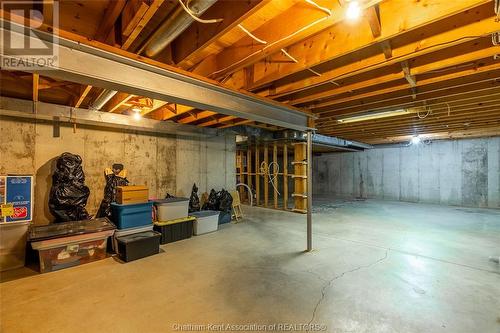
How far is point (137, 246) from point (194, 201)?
6.32ft

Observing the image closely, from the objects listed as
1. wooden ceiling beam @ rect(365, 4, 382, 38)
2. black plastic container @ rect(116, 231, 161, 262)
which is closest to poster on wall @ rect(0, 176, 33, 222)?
black plastic container @ rect(116, 231, 161, 262)

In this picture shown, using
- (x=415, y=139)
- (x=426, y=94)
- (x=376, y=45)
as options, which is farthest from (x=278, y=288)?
(x=415, y=139)

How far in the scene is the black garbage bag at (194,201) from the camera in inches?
192

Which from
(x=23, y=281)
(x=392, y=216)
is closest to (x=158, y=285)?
(x=23, y=281)

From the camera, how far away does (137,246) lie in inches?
122

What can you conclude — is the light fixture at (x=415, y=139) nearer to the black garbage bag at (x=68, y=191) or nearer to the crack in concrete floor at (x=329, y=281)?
the crack in concrete floor at (x=329, y=281)

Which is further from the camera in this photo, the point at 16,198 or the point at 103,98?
the point at 103,98

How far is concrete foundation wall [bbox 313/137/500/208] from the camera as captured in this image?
702cm

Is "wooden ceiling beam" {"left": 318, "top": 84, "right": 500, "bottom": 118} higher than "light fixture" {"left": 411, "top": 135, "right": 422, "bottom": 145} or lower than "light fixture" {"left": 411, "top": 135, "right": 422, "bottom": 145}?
higher

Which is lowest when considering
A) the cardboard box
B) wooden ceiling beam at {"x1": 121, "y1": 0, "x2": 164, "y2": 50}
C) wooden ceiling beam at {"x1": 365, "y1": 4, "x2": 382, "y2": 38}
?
the cardboard box

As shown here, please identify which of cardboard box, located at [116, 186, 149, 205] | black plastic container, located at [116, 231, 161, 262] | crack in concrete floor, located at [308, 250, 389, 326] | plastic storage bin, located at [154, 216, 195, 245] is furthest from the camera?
plastic storage bin, located at [154, 216, 195, 245]

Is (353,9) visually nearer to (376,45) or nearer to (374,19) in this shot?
(374,19)

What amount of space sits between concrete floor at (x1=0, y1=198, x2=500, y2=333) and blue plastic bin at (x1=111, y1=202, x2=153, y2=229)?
0.60m

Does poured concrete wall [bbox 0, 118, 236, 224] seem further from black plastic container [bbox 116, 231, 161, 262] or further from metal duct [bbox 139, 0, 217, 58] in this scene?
metal duct [bbox 139, 0, 217, 58]
